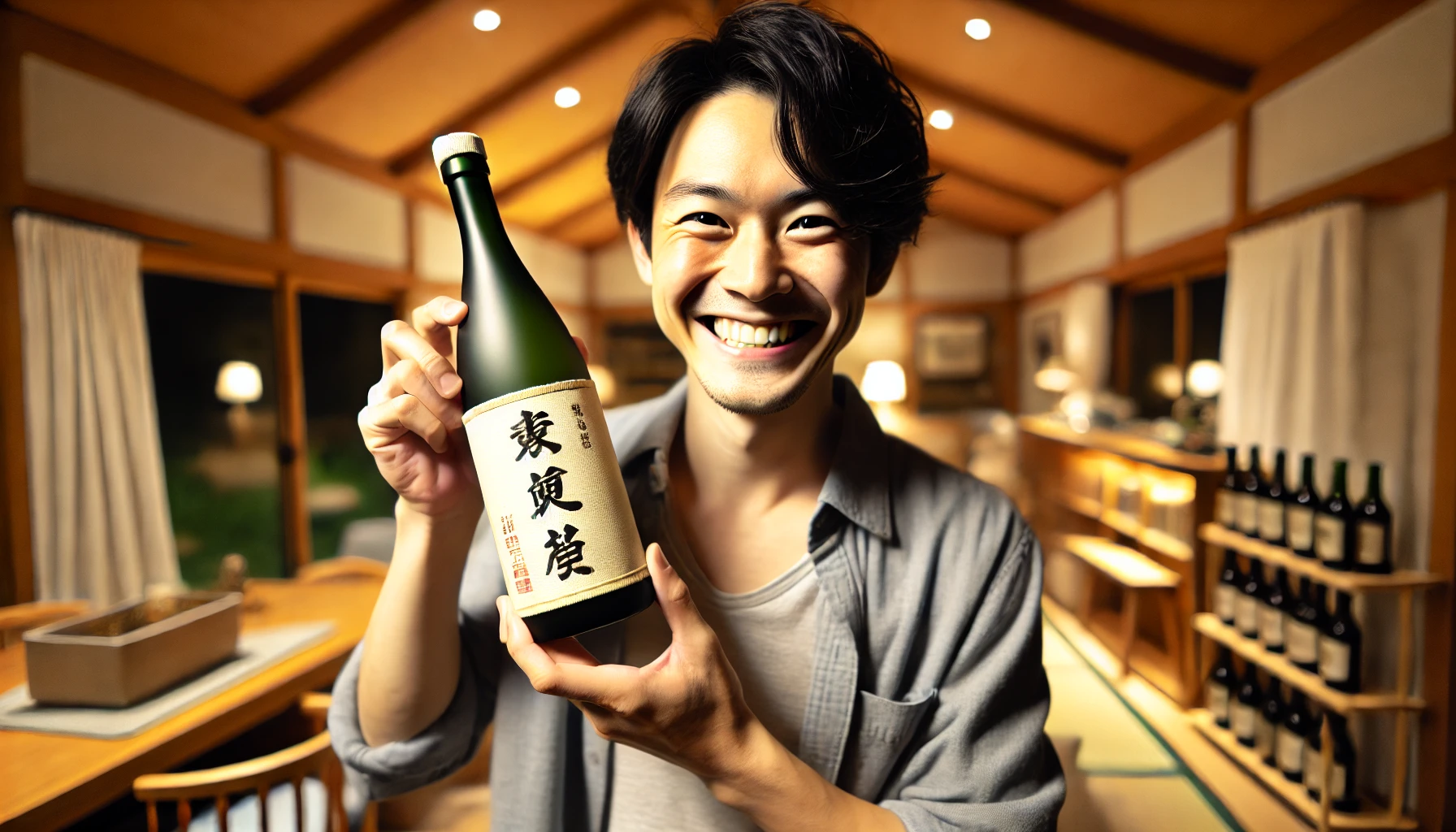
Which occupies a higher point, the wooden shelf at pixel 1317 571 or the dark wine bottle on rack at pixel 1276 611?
the wooden shelf at pixel 1317 571

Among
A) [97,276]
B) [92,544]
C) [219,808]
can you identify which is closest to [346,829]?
[219,808]

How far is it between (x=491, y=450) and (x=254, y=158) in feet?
13.9

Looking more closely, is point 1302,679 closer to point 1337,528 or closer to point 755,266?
point 1337,528

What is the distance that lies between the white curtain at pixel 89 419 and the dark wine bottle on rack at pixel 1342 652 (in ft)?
15.7

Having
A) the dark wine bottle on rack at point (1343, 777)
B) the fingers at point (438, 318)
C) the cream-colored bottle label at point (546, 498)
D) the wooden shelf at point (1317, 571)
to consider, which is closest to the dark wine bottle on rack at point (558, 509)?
the cream-colored bottle label at point (546, 498)

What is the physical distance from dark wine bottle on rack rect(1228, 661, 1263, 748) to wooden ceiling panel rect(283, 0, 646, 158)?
4.71 m

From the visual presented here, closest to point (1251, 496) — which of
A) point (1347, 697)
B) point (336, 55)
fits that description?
point (1347, 697)

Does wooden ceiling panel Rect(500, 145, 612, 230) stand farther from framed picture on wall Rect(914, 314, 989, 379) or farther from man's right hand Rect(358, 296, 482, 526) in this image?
man's right hand Rect(358, 296, 482, 526)

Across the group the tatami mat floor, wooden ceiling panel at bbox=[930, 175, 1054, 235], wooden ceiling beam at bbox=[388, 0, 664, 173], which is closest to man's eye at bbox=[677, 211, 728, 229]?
the tatami mat floor

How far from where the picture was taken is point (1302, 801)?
104 inches

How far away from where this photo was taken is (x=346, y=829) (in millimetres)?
1662

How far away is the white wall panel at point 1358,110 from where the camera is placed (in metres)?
2.53

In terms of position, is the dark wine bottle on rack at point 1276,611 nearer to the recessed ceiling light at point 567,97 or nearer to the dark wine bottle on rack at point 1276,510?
the dark wine bottle on rack at point 1276,510

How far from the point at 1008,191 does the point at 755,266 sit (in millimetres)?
6643
